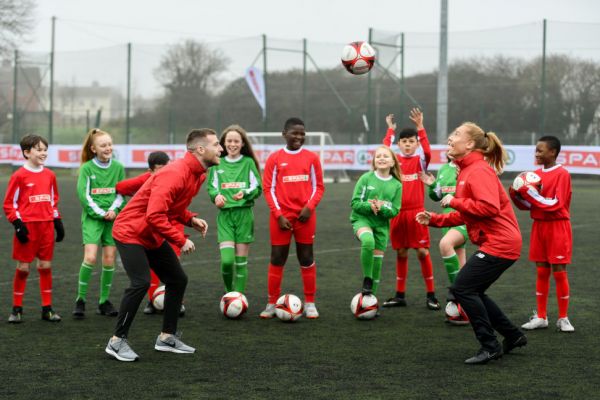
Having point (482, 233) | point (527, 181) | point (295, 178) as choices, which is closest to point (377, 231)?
point (295, 178)

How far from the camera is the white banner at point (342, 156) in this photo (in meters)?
28.3

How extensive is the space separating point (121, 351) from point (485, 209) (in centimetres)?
289

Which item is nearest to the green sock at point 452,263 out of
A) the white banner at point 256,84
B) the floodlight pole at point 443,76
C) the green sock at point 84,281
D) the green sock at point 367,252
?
the green sock at point 367,252

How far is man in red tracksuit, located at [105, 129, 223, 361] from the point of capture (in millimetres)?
6559

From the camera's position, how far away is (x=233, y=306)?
8.20 metres

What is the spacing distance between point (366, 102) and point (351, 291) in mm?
27642

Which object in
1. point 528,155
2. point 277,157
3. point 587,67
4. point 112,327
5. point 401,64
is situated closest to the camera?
point 112,327

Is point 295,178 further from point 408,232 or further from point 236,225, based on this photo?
point 408,232

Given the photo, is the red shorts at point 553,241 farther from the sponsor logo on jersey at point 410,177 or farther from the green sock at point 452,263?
the sponsor logo on jersey at point 410,177

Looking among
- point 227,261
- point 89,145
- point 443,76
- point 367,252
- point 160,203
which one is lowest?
point 227,261

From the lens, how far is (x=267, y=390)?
18.8 feet

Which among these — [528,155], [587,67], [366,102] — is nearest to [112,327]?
[528,155]

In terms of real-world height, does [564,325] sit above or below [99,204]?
below

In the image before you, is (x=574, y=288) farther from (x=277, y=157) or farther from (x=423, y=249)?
(x=277, y=157)
